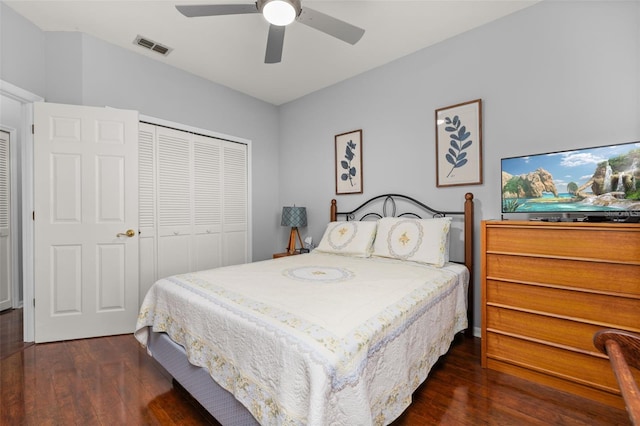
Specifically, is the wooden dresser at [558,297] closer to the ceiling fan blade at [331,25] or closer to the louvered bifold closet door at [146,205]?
the ceiling fan blade at [331,25]

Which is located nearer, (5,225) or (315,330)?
(315,330)

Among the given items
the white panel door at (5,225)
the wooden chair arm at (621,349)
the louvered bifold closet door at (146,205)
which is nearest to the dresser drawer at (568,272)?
the wooden chair arm at (621,349)

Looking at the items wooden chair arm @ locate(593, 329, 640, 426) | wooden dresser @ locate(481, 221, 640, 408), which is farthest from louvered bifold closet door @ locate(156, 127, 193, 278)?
wooden chair arm @ locate(593, 329, 640, 426)

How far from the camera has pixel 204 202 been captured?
3.62 m

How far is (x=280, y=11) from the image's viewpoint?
1851mm

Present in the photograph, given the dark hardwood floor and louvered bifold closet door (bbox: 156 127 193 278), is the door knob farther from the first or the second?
the dark hardwood floor

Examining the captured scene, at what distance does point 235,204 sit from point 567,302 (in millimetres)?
3496

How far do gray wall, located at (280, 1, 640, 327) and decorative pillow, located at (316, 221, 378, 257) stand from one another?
20.6 inches

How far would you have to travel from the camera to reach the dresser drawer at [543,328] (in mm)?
1740

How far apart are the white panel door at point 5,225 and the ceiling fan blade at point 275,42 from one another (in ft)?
11.2

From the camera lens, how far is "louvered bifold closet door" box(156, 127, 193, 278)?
10.6ft

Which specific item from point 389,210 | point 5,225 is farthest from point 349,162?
point 5,225

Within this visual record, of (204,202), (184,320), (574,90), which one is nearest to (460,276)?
(574,90)

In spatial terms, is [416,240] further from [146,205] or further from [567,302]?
[146,205]
